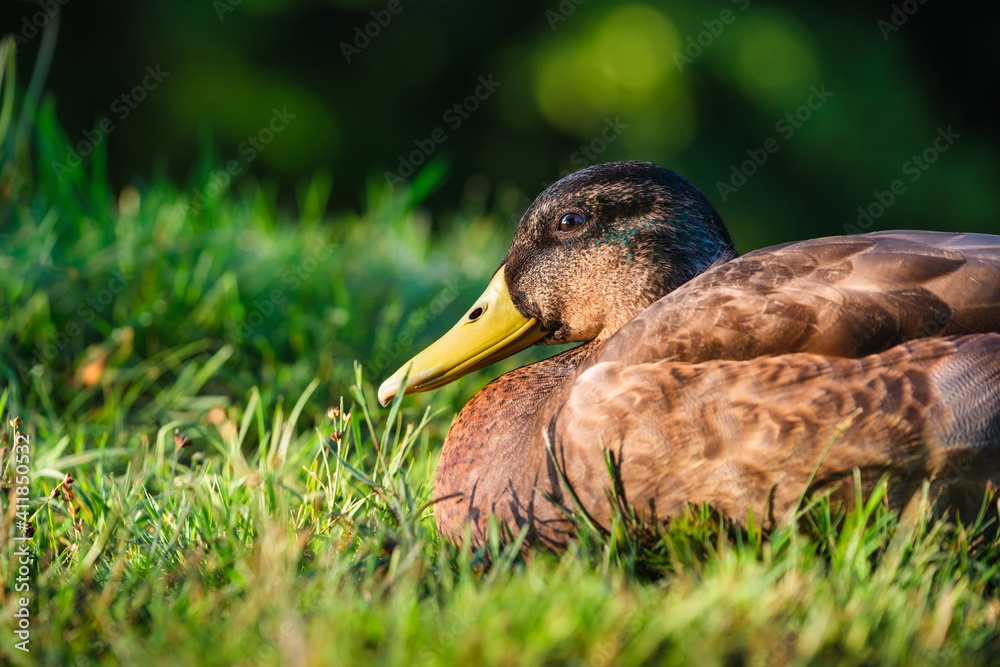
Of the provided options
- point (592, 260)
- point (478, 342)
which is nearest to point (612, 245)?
point (592, 260)

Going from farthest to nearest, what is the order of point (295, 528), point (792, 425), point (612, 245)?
1. point (612, 245)
2. point (295, 528)
3. point (792, 425)

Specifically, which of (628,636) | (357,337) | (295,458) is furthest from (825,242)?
(357,337)

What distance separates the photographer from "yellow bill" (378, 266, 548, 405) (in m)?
2.25

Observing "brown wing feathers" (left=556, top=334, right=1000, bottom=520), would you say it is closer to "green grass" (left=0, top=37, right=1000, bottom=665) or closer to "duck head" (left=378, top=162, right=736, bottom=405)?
"green grass" (left=0, top=37, right=1000, bottom=665)

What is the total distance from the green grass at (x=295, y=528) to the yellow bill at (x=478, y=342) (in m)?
0.17

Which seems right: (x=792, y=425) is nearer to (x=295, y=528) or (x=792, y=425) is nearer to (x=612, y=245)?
(x=612, y=245)

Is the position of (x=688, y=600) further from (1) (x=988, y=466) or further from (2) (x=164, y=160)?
(2) (x=164, y=160)

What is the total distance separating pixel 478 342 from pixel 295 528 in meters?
0.69

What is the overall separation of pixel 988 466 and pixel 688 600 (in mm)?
658

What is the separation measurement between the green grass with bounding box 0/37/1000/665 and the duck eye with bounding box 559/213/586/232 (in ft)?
2.01

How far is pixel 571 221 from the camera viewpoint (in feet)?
7.48

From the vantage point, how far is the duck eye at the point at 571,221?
2273mm

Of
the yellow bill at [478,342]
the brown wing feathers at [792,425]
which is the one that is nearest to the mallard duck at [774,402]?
the brown wing feathers at [792,425]

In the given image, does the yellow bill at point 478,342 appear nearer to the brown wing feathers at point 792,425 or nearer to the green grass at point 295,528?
the green grass at point 295,528
